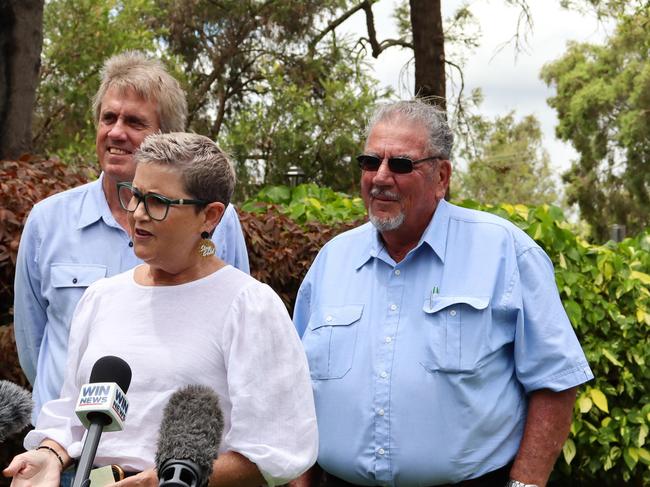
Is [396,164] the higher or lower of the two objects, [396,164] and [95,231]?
the higher

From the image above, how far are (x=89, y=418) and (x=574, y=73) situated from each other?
43.2 m

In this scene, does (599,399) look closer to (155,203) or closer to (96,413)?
(155,203)

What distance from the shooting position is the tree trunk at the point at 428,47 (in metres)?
9.23

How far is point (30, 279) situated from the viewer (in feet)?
12.5

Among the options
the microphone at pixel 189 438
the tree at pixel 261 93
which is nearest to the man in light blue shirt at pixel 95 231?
the microphone at pixel 189 438

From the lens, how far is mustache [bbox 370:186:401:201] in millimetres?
3676

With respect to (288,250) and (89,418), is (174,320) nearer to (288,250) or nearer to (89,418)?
(89,418)

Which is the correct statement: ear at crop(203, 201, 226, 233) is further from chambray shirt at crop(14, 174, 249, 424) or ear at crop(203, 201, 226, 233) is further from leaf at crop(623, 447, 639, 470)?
leaf at crop(623, 447, 639, 470)

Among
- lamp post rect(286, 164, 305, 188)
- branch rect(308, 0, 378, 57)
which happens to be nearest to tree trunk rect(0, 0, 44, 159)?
branch rect(308, 0, 378, 57)

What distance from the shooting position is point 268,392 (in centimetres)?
259

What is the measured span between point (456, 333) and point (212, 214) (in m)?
1.04

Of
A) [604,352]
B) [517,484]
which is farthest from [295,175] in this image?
[517,484]

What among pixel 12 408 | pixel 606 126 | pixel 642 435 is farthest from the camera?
pixel 606 126

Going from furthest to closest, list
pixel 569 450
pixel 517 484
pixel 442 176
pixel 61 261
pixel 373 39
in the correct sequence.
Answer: pixel 373 39 < pixel 569 450 < pixel 442 176 < pixel 61 261 < pixel 517 484
